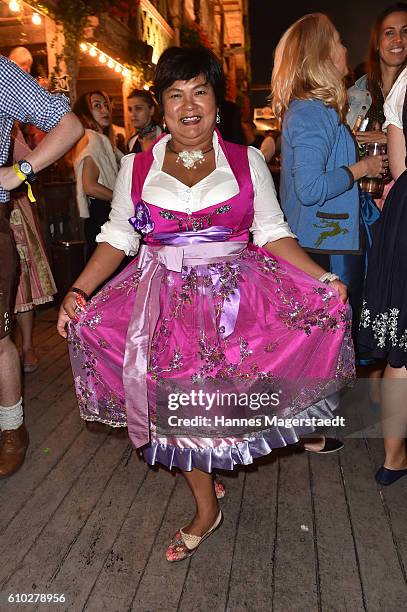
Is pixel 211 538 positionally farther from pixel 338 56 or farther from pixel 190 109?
pixel 338 56

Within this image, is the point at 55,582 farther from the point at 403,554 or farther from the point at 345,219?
the point at 345,219

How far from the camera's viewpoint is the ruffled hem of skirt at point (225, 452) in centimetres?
188

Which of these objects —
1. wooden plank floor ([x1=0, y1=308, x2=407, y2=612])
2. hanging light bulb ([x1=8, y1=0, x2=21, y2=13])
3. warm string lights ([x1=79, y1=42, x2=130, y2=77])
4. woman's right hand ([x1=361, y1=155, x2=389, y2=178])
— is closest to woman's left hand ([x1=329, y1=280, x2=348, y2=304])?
woman's right hand ([x1=361, y1=155, x2=389, y2=178])

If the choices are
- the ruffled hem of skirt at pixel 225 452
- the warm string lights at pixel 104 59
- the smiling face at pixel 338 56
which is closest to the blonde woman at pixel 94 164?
the smiling face at pixel 338 56

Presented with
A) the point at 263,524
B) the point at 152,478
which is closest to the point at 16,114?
the point at 152,478

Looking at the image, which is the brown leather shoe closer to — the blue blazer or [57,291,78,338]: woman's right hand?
[57,291,78,338]: woman's right hand

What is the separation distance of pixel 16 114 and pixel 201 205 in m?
0.98

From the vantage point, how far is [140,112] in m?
4.82

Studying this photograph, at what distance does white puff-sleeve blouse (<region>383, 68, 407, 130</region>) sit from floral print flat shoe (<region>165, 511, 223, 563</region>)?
5.94ft

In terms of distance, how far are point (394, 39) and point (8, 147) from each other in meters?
1.96

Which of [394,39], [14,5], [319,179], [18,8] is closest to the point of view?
[319,179]

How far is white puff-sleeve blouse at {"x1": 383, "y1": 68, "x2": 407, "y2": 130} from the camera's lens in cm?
226

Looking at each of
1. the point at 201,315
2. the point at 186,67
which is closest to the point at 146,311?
the point at 201,315

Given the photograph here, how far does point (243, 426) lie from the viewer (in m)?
1.86
